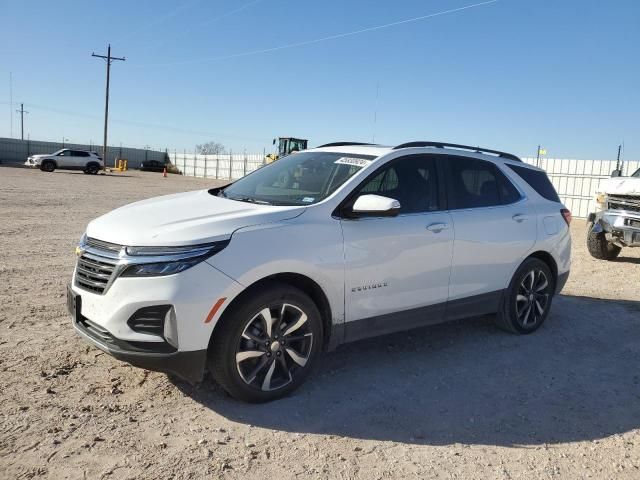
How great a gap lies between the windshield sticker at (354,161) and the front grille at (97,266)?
194 centimetres

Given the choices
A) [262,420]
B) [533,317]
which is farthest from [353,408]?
[533,317]

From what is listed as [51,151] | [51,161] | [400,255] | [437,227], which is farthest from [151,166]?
[400,255]

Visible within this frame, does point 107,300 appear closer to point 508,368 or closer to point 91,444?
point 91,444

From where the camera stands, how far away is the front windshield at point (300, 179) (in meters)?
4.26

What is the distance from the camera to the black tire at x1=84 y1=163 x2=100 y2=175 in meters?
40.8

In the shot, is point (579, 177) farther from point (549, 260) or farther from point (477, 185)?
point (477, 185)

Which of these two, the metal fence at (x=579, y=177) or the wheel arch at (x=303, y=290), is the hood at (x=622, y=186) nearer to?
the wheel arch at (x=303, y=290)

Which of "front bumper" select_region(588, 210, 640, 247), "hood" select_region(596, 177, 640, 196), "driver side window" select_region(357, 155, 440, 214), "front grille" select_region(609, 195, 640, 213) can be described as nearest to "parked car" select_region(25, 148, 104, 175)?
"hood" select_region(596, 177, 640, 196)

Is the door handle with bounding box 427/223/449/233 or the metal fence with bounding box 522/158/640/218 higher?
the metal fence with bounding box 522/158/640/218

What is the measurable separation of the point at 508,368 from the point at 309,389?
179 cm

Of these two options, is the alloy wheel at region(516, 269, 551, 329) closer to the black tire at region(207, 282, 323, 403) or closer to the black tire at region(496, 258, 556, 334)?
the black tire at region(496, 258, 556, 334)

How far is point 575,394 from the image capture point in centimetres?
420

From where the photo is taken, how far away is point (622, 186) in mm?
9945

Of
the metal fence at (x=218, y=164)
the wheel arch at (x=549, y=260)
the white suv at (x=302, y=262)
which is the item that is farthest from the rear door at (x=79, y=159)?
the wheel arch at (x=549, y=260)
